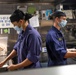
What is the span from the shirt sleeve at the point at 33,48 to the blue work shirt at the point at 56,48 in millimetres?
172

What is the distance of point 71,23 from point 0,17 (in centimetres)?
94

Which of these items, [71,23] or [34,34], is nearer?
[34,34]

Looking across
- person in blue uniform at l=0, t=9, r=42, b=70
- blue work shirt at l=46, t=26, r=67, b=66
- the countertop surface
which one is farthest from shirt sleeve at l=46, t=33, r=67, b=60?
the countertop surface

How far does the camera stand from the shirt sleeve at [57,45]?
130 cm

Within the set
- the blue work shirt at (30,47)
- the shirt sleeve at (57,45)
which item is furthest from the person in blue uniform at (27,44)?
the shirt sleeve at (57,45)

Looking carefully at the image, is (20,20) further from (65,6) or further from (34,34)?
(65,6)

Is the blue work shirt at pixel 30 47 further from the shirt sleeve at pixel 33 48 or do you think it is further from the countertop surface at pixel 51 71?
the countertop surface at pixel 51 71

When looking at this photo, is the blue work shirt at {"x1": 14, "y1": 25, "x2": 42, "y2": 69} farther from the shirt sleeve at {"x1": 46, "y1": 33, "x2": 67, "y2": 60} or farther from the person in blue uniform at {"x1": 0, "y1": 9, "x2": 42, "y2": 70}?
the shirt sleeve at {"x1": 46, "y1": 33, "x2": 67, "y2": 60}

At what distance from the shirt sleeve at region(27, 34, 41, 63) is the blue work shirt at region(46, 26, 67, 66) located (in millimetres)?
172

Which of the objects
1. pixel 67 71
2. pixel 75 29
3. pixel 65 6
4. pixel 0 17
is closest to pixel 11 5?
pixel 0 17

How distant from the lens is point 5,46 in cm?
196

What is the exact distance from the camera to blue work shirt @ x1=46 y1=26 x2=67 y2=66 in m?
1.31

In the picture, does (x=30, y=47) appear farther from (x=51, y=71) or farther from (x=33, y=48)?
(x=51, y=71)

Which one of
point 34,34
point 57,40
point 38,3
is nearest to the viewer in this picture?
point 34,34
